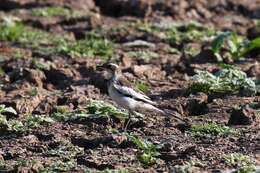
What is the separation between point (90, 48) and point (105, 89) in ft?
9.14

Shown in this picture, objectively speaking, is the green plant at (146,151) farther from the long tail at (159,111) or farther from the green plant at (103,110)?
the green plant at (103,110)

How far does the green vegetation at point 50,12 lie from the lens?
1819cm

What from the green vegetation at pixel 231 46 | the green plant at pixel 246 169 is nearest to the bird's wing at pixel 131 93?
the green plant at pixel 246 169

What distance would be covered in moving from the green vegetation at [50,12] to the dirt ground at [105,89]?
0.23 ft

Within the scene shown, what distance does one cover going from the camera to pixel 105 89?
1309cm

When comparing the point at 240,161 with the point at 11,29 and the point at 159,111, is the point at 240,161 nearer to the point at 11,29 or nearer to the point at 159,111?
the point at 159,111

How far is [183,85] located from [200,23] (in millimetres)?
4782

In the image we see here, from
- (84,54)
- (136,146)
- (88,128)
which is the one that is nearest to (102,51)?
(84,54)

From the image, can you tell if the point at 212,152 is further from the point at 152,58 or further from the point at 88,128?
the point at 152,58

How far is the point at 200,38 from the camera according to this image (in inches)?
655

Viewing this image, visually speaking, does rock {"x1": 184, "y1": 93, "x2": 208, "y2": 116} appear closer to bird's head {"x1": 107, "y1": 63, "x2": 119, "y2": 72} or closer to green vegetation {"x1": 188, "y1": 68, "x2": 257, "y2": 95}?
green vegetation {"x1": 188, "y1": 68, "x2": 257, "y2": 95}

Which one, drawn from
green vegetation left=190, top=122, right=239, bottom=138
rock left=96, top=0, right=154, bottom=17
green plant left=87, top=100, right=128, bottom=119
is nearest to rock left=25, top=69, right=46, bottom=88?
green plant left=87, top=100, right=128, bottom=119

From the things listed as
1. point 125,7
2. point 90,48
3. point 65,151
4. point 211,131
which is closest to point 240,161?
point 211,131

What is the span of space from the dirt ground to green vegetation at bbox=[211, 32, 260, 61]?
8.6 inches
